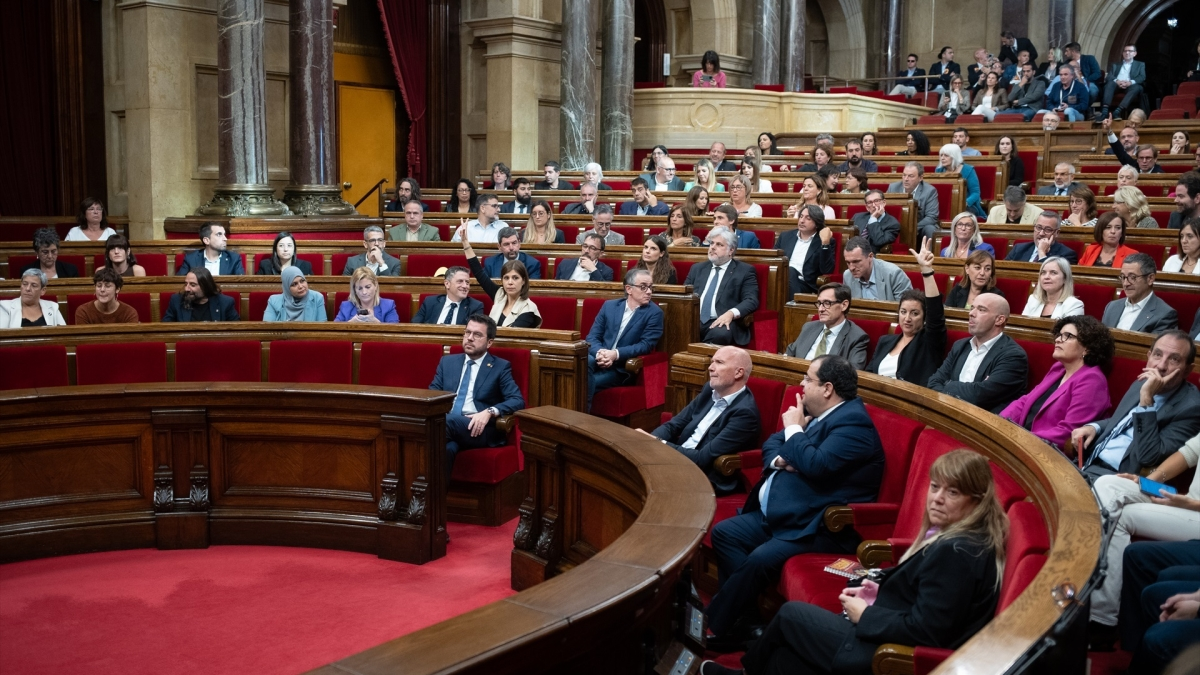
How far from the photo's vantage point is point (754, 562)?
3191 millimetres

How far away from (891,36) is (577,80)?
8504mm

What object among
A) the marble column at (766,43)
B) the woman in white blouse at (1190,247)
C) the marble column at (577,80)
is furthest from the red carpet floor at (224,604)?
the marble column at (766,43)

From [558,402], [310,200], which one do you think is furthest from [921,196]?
[310,200]

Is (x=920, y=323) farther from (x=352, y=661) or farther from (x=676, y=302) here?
(x=352, y=661)

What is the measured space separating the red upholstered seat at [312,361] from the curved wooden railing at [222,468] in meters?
0.79

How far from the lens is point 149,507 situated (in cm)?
414

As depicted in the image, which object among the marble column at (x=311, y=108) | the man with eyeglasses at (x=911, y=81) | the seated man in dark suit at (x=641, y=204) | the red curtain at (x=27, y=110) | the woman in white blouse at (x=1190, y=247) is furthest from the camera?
the man with eyeglasses at (x=911, y=81)

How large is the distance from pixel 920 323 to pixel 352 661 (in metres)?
3.38

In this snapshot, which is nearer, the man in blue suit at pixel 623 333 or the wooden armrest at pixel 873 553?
the wooden armrest at pixel 873 553

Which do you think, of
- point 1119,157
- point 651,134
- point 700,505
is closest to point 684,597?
point 700,505

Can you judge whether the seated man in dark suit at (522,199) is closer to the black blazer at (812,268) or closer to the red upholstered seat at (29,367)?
the black blazer at (812,268)

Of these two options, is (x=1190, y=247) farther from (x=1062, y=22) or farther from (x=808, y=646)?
(x=1062, y=22)

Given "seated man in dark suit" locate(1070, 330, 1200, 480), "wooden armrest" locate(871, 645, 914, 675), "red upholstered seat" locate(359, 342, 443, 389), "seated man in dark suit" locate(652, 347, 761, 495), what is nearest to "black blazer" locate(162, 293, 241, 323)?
"red upholstered seat" locate(359, 342, 443, 389)

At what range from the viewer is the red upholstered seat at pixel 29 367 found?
4.61 m
